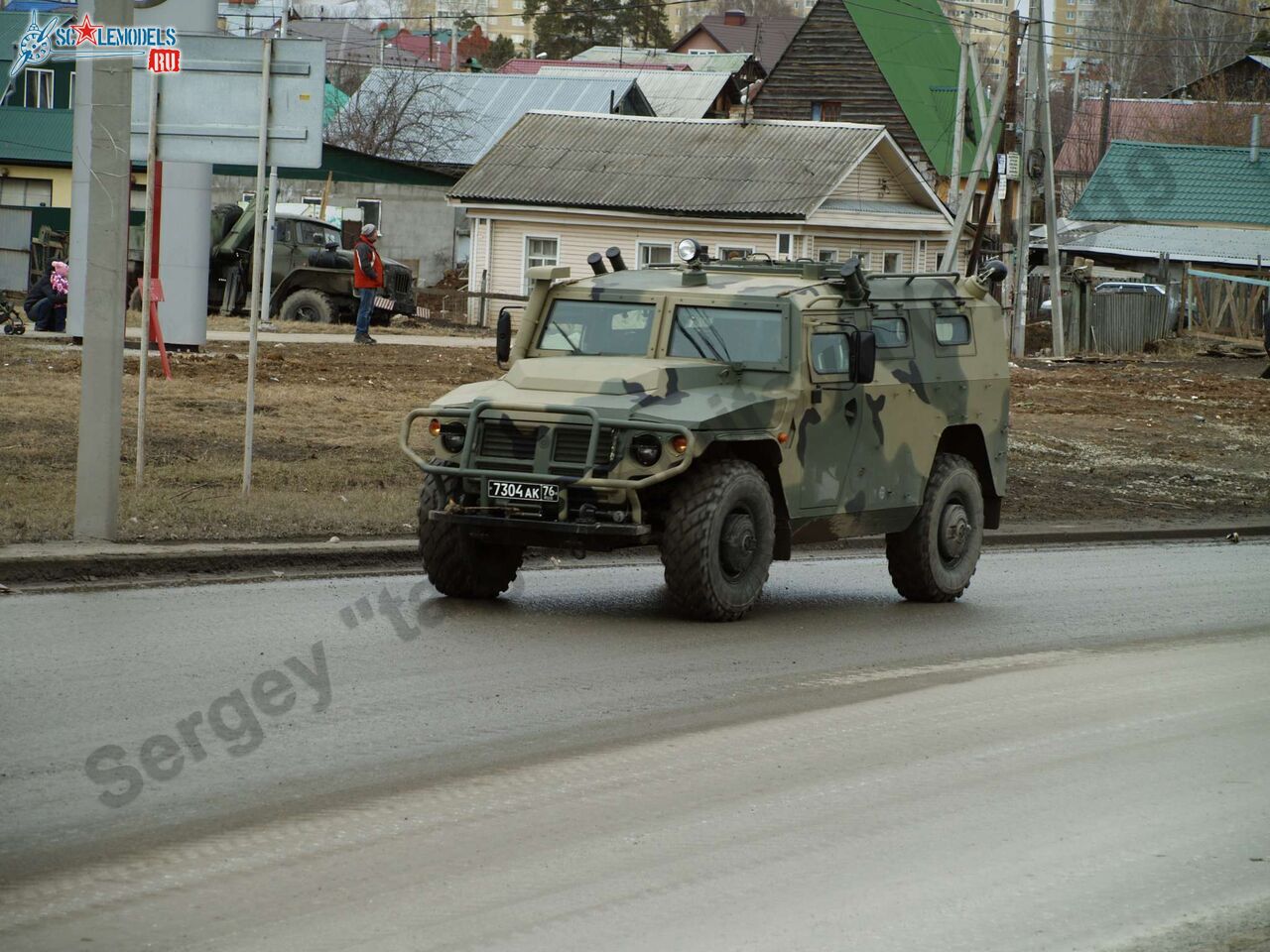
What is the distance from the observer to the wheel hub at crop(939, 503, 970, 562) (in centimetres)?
1240

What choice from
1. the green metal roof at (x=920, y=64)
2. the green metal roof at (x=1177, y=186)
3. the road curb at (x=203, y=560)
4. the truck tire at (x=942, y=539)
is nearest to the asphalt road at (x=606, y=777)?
the road curb at (x=203, y=560)

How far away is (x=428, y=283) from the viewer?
5469 cm

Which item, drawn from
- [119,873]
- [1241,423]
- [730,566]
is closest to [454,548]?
[730,566]

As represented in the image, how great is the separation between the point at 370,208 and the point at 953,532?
144 feet

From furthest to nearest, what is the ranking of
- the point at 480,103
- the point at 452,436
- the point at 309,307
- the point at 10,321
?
the point at 480,103, the point at 309,307, the point at 10,321, the point at 452,436

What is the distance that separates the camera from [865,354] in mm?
11141

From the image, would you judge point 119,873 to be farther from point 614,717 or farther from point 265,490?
point 265,490

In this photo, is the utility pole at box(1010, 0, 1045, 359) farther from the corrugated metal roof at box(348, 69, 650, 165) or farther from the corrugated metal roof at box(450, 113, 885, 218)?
the corrugated metal roof at box(348, 69, 650, 165)

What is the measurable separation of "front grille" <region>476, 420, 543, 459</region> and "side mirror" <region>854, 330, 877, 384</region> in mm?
2111

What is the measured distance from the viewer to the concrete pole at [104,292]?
11.4 metres

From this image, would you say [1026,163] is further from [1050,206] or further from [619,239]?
[619,239]

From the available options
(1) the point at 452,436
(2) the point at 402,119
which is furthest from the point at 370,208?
(1) the point at 452,436

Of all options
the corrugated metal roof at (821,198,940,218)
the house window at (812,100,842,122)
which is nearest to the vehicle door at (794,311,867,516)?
the corrugated metal roof at (821,198,940,218)

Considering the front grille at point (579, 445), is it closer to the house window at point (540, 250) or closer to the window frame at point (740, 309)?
the window frame at point (740, 309)
